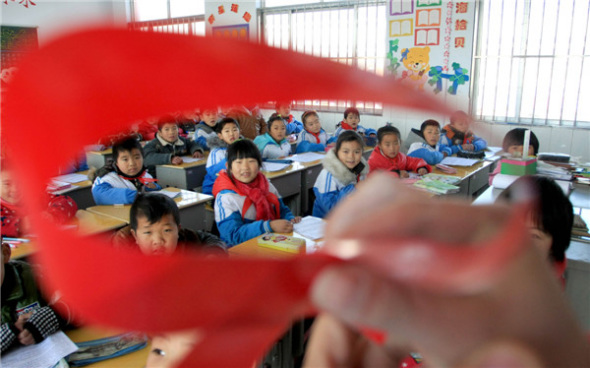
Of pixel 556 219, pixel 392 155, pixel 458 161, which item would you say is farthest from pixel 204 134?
pixel 556 219

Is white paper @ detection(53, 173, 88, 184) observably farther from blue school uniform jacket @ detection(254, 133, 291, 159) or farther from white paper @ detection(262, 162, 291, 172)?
blue school uniform jacket @ detection(254, 133, 291, 159)

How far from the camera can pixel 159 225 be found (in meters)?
1.68

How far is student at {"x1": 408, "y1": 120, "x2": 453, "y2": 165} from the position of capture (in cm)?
396

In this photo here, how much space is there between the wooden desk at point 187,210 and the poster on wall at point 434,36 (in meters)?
3.98

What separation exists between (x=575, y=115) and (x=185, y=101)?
21.0 feet

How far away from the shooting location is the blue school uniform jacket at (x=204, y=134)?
4791 millimetres

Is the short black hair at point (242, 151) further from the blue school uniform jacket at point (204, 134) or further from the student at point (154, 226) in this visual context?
the blue school uniform jacket at point (204, 134)

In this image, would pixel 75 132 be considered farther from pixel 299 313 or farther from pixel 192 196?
pixel 192 196

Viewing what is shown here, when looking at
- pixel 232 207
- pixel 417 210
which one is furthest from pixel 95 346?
pixel 417 210

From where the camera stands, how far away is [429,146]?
4070 mm

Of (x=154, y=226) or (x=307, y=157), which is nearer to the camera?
(x=154, y=226)

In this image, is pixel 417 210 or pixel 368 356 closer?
pixel 417 210

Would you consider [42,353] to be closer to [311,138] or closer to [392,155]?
[392,155]

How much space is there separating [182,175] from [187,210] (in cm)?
120
